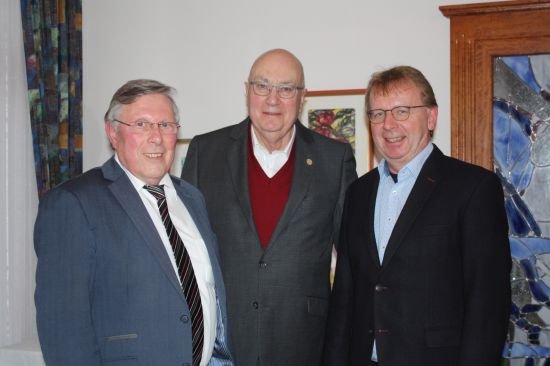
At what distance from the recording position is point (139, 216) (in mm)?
1932

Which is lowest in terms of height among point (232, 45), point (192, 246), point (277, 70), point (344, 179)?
point (192, 246)

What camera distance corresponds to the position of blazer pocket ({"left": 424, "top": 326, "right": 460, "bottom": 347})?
2064 mm

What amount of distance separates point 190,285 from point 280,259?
574 mm

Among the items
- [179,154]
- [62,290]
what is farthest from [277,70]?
[179,154]

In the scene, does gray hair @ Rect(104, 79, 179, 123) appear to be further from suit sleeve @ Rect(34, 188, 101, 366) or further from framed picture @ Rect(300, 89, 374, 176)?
framed picture @ Rect(300, 89, 374, 176)

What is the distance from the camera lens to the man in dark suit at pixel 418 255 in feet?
6.65

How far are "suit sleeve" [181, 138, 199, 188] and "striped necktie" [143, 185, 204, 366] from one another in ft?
2.16

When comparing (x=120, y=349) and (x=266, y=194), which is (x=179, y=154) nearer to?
(x=266, y=194)

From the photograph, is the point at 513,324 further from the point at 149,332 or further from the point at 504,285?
the point at 149,332

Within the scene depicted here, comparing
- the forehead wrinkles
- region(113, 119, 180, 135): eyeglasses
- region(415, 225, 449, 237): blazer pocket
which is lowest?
region(415, 225, 449, 237): blazer pocket

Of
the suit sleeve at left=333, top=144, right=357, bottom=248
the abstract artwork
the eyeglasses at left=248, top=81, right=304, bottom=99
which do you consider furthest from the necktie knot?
the abstract artwork

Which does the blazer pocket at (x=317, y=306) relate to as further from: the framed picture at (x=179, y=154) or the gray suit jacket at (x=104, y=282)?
the framed picture at (x=179, y=154)

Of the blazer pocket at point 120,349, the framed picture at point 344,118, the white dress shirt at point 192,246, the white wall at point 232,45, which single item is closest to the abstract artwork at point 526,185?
the white wall at point 232,45

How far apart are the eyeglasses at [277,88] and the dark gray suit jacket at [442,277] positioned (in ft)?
2.09
